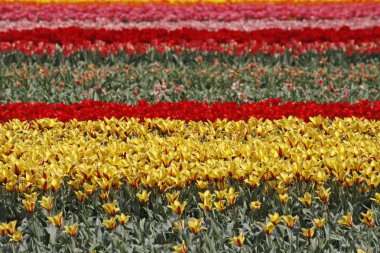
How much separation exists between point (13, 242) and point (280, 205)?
1.66 m

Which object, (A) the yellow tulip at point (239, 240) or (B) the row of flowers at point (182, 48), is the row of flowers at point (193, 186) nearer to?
(A) the yellow tulip at point (239, 240)

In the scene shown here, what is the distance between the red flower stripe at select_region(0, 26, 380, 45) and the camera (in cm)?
1232

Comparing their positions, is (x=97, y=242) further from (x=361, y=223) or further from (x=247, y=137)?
(x=247, y=137)

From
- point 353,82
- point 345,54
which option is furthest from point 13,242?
point 345,54

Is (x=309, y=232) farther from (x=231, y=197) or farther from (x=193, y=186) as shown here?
(x=193, y=186)

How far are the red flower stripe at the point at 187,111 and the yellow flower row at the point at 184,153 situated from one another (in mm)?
245

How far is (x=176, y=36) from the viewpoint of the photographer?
41.2 ft

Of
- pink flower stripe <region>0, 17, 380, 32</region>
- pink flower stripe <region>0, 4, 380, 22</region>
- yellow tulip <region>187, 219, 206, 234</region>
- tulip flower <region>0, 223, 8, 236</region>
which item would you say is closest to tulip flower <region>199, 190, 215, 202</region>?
yellow tulip <region>187, 219, 206, 234</region>

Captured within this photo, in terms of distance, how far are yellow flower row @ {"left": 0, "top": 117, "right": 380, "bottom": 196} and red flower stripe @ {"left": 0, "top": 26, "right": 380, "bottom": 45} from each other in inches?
230

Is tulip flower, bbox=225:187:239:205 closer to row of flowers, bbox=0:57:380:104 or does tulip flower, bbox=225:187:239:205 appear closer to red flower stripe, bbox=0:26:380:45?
row of flowers, bbox=0:57:380:104

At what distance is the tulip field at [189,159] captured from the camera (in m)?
4.47

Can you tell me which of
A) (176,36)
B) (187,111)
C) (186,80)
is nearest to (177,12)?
(176,36)

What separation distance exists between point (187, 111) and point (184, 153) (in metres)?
1.58

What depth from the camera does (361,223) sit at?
15.2 feet
